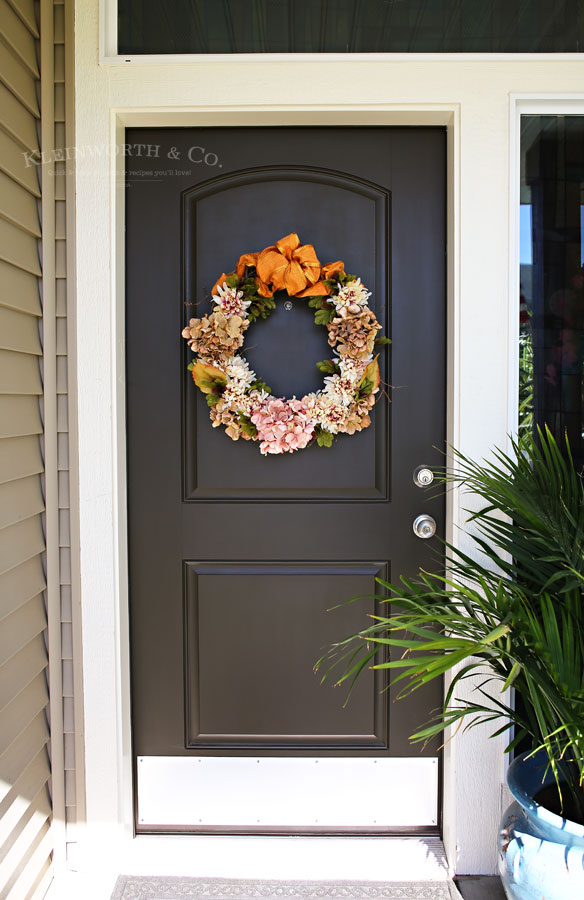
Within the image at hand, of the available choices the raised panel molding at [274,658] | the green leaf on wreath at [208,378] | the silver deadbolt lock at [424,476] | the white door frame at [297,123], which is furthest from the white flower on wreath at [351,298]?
the raised panel molding at [274,658]


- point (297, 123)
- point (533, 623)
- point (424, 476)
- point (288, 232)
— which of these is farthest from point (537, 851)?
point (297, 123)

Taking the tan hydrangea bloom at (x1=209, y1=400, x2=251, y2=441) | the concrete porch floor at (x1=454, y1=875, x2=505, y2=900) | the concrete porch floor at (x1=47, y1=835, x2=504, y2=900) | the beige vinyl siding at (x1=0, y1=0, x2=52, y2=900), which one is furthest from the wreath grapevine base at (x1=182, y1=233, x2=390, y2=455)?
the concrete porch floor at (x1=454, y1=875, x2=505, y2=900)

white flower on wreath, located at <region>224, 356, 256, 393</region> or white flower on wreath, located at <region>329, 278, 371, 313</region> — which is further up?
white flower on wreath, located at <region>329, 278, 371, 313</region>

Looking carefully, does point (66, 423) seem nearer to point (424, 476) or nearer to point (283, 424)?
point (283, 424)

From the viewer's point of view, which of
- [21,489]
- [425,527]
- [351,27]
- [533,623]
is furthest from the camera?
[425,527]

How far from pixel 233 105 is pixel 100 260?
1.73 feet

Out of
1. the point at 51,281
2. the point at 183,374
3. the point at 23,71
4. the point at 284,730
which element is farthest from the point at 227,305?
the point at 284,730

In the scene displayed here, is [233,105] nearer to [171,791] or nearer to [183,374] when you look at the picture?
[183,374]

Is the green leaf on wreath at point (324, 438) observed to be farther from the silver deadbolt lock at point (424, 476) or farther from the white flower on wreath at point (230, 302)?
the white flower on wreath at point (230, 302)

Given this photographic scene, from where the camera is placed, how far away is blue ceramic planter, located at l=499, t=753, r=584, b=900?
1.19 metres

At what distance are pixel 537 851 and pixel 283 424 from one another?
3.56 ft

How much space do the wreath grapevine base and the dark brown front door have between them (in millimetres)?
65

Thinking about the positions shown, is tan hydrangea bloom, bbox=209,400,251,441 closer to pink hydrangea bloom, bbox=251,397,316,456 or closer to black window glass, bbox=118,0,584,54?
pink hydrangea bloom, bbox=251,397,316,456

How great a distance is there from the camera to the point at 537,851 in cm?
123
